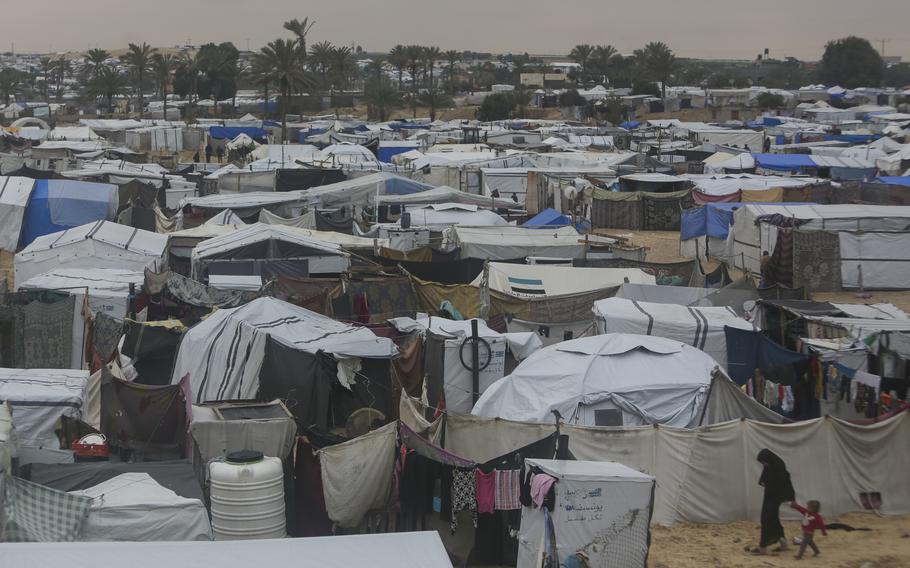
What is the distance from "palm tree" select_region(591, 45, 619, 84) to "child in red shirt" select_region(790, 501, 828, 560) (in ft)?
391

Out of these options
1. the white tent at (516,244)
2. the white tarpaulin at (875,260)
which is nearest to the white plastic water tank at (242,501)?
the white tent at (516,244)

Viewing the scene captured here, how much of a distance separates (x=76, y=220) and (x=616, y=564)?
2246cm

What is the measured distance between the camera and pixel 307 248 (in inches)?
843

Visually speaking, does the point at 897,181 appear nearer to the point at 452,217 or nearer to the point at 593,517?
the point at 452,217

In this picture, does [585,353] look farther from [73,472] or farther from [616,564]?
[73,472]

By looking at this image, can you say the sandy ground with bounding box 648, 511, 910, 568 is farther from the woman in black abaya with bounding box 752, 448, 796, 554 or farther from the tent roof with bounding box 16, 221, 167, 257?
the tent roof with bounding box 16, 221, 167, 257

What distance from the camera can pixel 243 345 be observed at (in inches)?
600

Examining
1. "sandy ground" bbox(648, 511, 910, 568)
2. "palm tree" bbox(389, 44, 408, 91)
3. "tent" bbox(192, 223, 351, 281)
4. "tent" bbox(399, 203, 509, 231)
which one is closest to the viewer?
"sandy ground" bbox(648, 511, 910, 568)

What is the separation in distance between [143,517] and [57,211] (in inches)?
865

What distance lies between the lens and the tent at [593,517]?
384 inches

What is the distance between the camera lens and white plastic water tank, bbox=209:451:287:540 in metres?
10.2

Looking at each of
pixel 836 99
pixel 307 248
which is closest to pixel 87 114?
pixel 836 99

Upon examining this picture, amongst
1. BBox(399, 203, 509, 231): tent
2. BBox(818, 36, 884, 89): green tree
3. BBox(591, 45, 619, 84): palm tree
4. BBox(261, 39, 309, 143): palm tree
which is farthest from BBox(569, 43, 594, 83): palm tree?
BBox(399, 203, 509, 231): tent

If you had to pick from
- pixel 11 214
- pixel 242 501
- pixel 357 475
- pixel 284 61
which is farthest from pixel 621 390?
pixel 284 61
